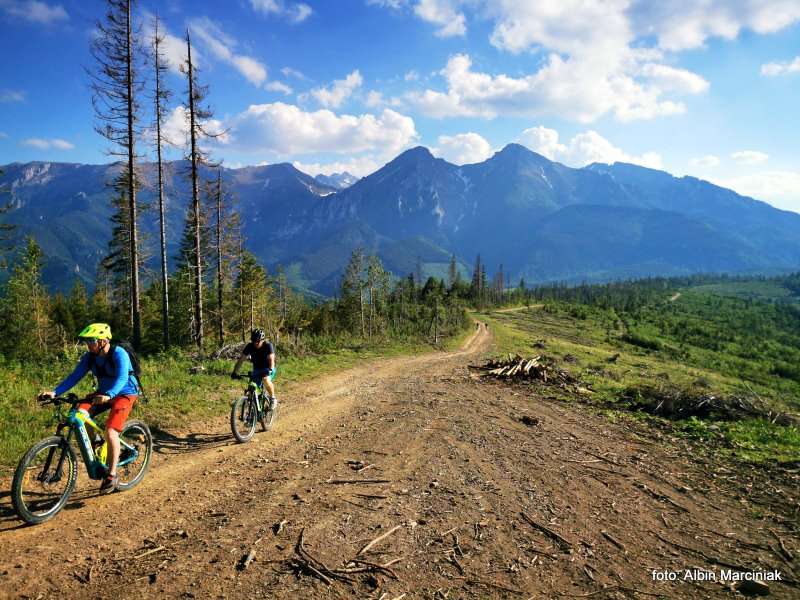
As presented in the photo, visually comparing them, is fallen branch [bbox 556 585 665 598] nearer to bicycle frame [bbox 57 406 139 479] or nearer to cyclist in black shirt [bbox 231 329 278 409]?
bicycle frame [bbox 57 406 139 479]

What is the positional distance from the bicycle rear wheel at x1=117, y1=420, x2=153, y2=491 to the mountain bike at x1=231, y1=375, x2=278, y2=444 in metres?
2.02

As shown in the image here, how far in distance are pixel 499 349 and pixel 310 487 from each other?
107ft

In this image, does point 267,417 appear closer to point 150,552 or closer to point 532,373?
point 150,552

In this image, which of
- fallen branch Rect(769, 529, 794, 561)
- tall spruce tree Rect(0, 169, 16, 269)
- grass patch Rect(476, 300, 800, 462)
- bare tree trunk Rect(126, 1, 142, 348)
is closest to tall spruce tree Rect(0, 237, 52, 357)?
tall spruce tree Rect(0, 169, 16, 269)

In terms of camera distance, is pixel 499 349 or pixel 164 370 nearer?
pixel 164 370

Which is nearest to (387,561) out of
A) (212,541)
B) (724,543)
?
(212,541)

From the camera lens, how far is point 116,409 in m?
7.01

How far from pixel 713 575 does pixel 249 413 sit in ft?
31.8

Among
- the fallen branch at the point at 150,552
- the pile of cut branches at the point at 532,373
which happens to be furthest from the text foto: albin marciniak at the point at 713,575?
the pile of cut branches at the point at 532,373

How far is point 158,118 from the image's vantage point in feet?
77.9

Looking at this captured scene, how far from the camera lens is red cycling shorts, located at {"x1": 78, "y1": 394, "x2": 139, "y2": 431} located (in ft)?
22.5

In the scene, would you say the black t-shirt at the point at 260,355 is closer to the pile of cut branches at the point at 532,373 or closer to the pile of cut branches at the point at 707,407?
the pile of cut branches at the point at 707,407

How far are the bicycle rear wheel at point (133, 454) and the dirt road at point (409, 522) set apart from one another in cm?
36

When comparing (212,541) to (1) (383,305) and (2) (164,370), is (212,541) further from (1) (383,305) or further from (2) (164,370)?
(1) (383,305)
